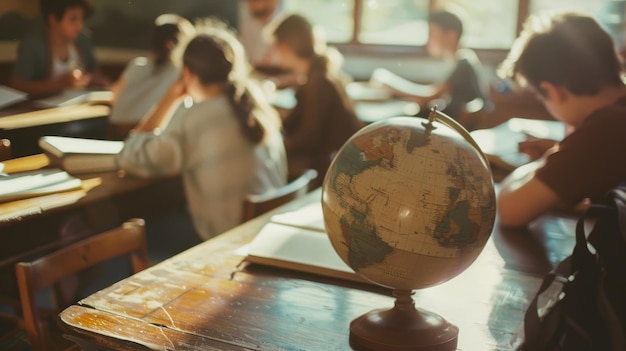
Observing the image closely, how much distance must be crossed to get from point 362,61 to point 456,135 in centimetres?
564

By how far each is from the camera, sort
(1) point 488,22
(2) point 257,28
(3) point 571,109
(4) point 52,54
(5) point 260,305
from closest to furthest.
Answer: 1. (5) point 260,305
2. (3) point 571,109
3. (4) point 52,54
4. (1) point 488,22
5. (2) point 257,28

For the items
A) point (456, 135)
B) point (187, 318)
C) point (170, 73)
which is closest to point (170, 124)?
point (170, 73)

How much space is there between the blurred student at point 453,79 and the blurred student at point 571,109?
2332mm

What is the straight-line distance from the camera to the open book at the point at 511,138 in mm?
2621

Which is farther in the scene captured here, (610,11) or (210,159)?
(610,11)

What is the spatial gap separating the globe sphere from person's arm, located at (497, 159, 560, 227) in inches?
28.1

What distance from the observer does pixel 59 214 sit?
92.0 inches

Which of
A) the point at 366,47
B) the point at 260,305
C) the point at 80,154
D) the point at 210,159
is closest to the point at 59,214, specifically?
the point at 80,154

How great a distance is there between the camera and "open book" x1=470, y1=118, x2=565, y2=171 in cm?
262

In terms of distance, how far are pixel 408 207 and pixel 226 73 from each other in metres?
1.74

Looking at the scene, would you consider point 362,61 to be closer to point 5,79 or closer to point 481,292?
point 5,79

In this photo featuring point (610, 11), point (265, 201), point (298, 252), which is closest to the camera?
point (298, 252)

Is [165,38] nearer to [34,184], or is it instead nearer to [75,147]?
[75,147]

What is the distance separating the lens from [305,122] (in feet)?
12.5
